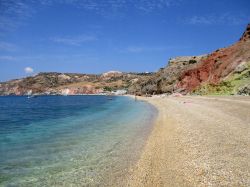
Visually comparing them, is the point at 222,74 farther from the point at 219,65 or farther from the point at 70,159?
the point at 70,159

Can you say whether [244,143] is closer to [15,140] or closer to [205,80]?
[15,140]

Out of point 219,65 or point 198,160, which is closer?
point 198,160


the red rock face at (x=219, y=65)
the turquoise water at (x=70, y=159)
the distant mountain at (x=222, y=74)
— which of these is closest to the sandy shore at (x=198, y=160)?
the turquoise water at (x=70, y=159)

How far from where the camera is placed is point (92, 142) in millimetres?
19156

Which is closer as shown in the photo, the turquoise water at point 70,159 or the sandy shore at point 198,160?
the sandy shore at point 198,160

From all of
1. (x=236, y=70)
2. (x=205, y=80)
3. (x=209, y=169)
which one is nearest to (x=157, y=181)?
(x=209, y=169)

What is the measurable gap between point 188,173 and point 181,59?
133551 millimetres

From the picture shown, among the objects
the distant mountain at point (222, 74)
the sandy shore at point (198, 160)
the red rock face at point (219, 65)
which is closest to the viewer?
the sandy shore at point (198, 160)

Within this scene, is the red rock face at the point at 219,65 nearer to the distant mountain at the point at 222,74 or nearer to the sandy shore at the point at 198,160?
the distant mountain at the point at 222,74

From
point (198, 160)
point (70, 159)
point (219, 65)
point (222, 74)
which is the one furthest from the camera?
point (219, 65)

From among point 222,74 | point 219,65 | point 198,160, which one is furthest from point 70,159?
point 219,65

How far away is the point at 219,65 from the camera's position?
7056 centimetres

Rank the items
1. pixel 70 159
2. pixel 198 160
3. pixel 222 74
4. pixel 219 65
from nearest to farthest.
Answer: pixel 198 160 < pixel 70 159 < pixel 222 74 < pixel 219 65

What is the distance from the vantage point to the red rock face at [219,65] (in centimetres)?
6253
